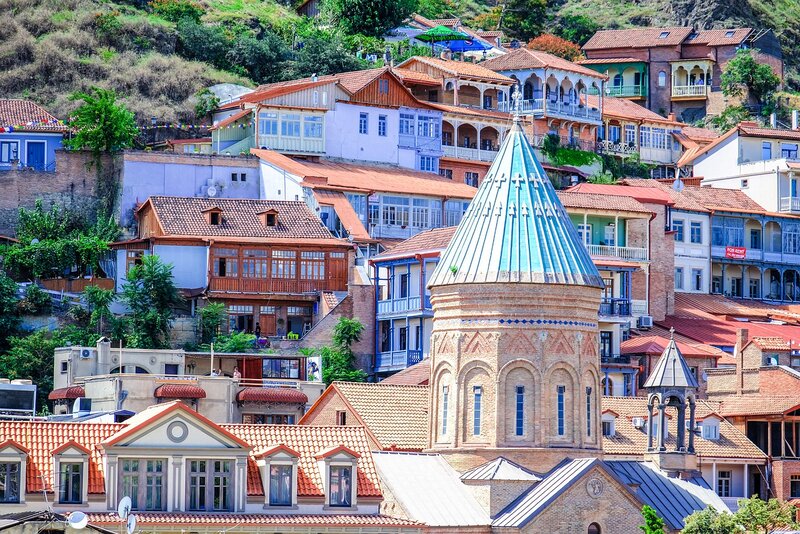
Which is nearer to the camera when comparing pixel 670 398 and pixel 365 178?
pixel 670 398

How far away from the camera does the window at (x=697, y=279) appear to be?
3723 inches

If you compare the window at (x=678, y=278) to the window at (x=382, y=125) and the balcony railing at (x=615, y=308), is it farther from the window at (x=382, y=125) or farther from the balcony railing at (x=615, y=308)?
the window at (x=382, y=125)

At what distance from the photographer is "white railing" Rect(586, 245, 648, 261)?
8594cm

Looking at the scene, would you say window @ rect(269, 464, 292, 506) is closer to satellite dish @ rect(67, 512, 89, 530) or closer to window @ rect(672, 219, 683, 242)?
satellite dish @ rect(67, 512, 89, 530)

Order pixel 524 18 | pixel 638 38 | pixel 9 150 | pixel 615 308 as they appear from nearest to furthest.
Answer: pixel 615 308
pixel 9 150
pixel 638 38
pixel 524 18

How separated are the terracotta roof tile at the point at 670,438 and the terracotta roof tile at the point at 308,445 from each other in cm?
1125

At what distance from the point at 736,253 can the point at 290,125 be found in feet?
68.4

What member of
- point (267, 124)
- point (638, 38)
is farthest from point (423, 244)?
point (638, 38)

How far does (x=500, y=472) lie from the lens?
5516 cm

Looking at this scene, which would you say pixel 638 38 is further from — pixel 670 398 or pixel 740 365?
pixel 670 398

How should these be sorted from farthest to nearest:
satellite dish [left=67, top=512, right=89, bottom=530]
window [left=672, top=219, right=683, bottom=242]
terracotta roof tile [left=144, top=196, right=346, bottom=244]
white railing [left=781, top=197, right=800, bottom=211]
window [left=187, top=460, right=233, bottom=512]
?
white railing [left=781, top=197, right=800, bottom=211] < window [left=672, top=219, right=683, bottom=242] < terracotta roof tile [left=144, top=196, right=346, bottom=244] < window [left=187, top=460, right=233, bottom=512] < satellite dish [left=67, top=512, right=89, bottom=530]

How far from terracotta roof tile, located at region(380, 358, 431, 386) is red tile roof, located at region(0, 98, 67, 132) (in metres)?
27.6

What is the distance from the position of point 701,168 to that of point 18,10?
35.8 meters

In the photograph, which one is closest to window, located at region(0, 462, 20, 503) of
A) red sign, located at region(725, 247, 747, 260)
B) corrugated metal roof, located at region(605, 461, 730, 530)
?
corrugated metal roof, located at region(605, 461, 730, 530)
